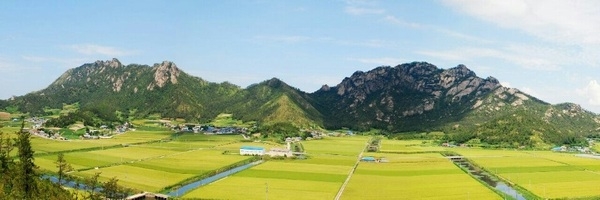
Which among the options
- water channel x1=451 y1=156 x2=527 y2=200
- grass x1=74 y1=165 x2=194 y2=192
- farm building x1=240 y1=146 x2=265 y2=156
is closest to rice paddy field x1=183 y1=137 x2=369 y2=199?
grass x1=74 y1=165 x2=194 y2=192

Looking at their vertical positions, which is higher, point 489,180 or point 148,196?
point 489,180

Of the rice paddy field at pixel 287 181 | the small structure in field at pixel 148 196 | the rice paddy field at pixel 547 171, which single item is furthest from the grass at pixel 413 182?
the small structure in field at pixel 148 196

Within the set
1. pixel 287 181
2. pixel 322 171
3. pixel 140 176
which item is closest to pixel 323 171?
pixel 322 171

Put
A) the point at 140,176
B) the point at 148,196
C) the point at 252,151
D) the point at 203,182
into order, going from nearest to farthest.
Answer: the point at 148,196, the point at 203,182, the point at 140,176, the point at 252,151

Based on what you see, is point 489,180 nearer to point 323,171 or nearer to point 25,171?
point 323,171

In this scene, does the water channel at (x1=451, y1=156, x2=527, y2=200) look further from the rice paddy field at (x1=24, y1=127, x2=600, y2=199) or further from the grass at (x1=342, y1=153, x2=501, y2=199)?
the grass at (x1=342, y1=153, x2=501, y2=199)

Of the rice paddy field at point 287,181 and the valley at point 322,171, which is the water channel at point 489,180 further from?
the rice paddy field at point 287,181

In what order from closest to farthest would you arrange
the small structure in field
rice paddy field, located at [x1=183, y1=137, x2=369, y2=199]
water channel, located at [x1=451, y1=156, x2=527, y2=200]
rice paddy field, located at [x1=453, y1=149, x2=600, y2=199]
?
the small structure in field < rice paddy field, located at [x1=183, y1=137, x2=369, y2=199] < water channel, located at [x1=451, y1=156, x2=527, y2=200] < rice paddy field, located at [x1=453, y1=149, x2=600, y2=199]

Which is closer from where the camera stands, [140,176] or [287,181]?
[287,181]

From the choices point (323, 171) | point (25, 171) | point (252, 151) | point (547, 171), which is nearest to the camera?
point (25, 171)
